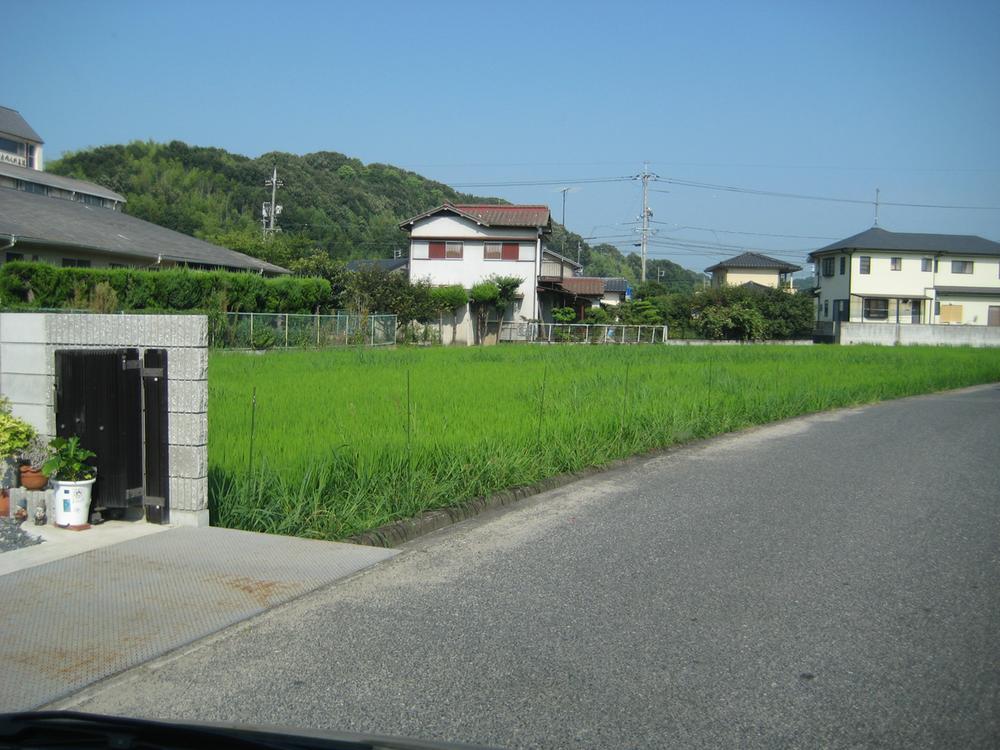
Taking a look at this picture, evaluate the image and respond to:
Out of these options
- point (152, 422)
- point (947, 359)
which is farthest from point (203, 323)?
point (947, 359)

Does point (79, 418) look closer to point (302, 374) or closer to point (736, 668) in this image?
point (736, 668)

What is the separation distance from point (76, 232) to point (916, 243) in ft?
167

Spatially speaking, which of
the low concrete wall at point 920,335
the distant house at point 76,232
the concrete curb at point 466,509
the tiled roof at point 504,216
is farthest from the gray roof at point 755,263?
the concrete curb at point 466,509

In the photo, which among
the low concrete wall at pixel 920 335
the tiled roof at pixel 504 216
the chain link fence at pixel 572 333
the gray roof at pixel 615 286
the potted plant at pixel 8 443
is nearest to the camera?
the potted plant at pixel 8 443

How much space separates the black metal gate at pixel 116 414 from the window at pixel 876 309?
5863cm

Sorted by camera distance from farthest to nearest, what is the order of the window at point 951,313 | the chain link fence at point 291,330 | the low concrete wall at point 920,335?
the window at point 951,313
the low concrete wall at point 920,335
the chain link fence at point 291,330

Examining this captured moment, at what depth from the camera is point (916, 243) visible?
58.8m

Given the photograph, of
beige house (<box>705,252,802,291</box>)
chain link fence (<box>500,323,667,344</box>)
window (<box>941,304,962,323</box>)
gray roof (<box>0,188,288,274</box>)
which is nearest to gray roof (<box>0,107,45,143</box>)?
gray roof (<box>0,188,288,274</box>)

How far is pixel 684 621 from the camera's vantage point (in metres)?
5.02

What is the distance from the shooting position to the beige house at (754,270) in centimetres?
7225

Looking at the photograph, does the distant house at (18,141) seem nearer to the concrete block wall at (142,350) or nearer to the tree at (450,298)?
the tree at (450,298)

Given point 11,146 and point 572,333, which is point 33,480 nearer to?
point 572,333

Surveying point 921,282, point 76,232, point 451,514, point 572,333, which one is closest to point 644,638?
point 451,514

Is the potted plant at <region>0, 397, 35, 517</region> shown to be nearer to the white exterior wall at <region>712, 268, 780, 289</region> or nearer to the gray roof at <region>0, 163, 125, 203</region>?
the gray roof at <region>0, 163, 125, 203</region>
